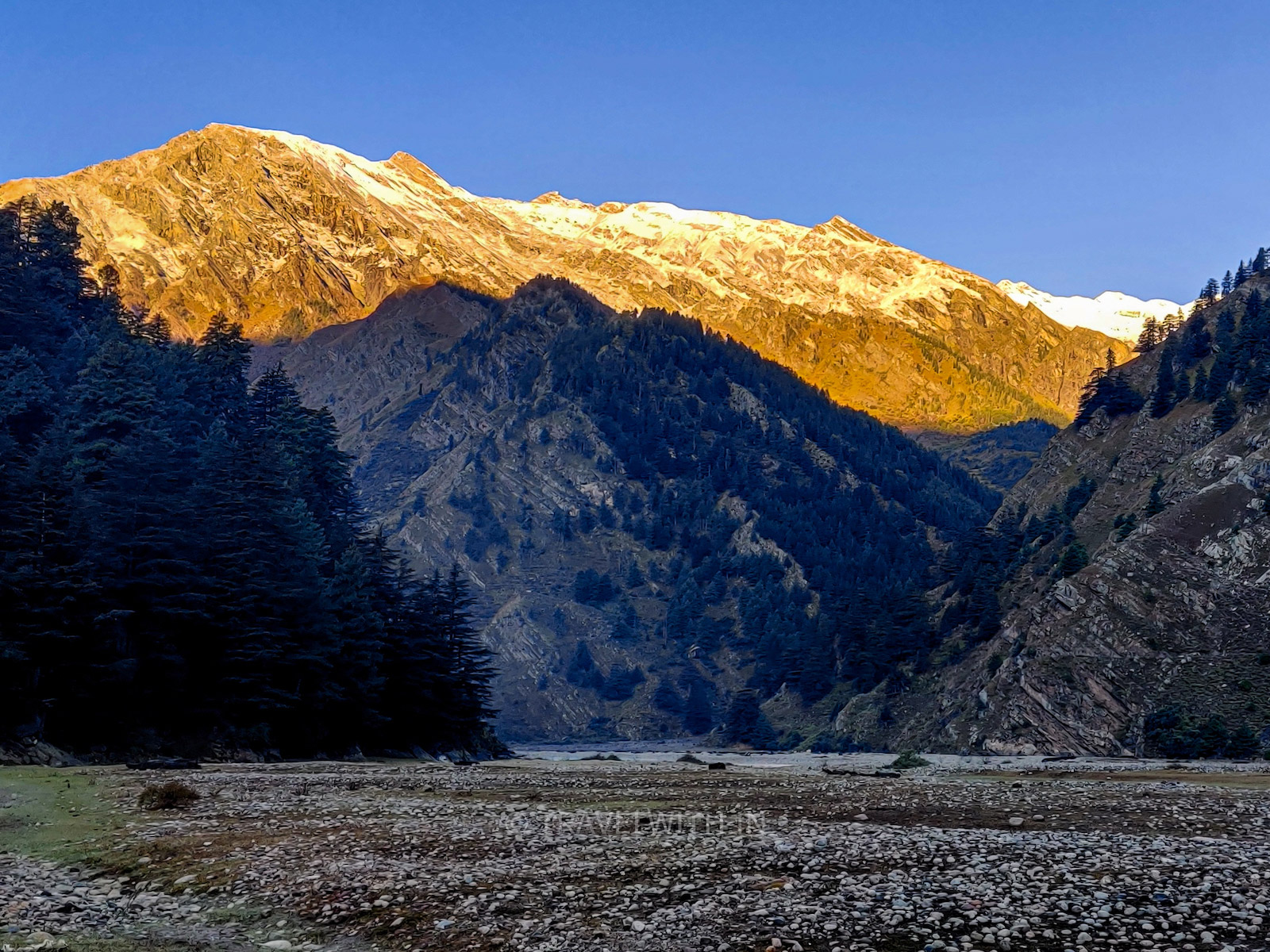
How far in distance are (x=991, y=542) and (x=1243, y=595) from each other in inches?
2458

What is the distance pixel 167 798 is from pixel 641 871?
64.0 ft

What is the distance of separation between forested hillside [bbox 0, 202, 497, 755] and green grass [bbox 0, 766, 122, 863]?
11.9 m

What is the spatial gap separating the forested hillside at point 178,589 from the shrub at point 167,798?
→ 19.8 meters

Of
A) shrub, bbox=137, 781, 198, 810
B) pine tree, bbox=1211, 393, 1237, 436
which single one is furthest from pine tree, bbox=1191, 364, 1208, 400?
shrub, bbox=137, 781, 198, 810

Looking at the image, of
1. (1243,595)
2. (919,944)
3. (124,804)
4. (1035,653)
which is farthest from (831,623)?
(919,944)

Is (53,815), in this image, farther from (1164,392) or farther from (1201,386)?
(1164,392)

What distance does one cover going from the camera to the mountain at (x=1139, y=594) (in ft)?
265

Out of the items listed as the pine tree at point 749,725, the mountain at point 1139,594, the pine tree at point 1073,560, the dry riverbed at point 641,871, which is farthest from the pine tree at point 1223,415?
the dry riverbed at point 641,871

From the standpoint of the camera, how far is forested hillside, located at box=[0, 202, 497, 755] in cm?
5641

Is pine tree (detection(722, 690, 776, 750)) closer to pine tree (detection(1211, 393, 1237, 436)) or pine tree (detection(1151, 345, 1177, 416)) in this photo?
pine tree (detection(1151, 345, 1177, 416))

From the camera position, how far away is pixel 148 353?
116 metres

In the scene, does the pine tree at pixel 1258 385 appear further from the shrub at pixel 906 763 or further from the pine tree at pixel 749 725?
the pine tree at pixel 749 725

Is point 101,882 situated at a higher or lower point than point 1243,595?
lower

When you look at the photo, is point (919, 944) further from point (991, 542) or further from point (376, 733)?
point (991, 542)
